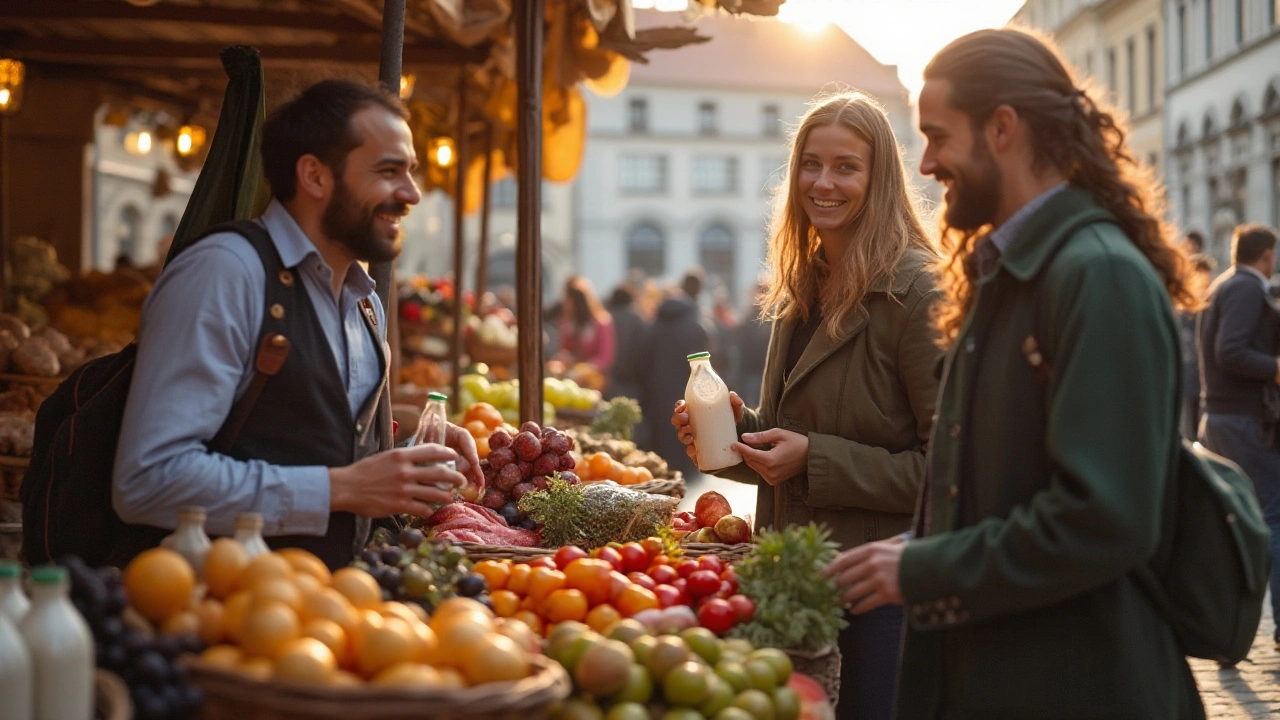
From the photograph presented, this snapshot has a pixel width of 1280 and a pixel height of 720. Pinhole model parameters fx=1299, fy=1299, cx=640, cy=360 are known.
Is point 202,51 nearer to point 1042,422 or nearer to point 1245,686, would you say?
point 1042,422

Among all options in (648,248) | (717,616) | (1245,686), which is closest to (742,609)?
(717,616)

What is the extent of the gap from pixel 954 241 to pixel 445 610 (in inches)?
54.7

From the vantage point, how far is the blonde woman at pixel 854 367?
10.9ft

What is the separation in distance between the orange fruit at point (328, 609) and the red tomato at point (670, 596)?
99cm

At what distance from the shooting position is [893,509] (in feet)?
11.0

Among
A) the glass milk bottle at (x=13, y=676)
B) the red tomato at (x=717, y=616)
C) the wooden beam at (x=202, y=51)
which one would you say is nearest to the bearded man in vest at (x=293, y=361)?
the red tomato at (x=717, y=616)

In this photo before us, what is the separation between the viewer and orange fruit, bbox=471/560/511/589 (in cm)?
311

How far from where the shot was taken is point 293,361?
2609 millimetres

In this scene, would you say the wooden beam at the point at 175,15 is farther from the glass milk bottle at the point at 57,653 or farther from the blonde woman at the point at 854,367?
the glass milk bottle at the point at 57,653

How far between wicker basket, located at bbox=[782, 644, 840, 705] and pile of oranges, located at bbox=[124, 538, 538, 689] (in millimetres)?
781

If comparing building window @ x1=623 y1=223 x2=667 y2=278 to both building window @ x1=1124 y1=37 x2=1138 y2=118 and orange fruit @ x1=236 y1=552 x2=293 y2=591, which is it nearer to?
building window @ x1=1124 y1=37 x2=1138 y2=118

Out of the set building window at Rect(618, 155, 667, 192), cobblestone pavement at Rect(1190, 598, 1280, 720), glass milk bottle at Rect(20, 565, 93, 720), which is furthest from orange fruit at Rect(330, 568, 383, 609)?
building window at Rect(618, 155, 667, 192)

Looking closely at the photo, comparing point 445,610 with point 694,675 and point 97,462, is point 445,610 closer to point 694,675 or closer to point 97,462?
point 694,675

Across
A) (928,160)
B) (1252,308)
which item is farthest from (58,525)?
(1252,308)
